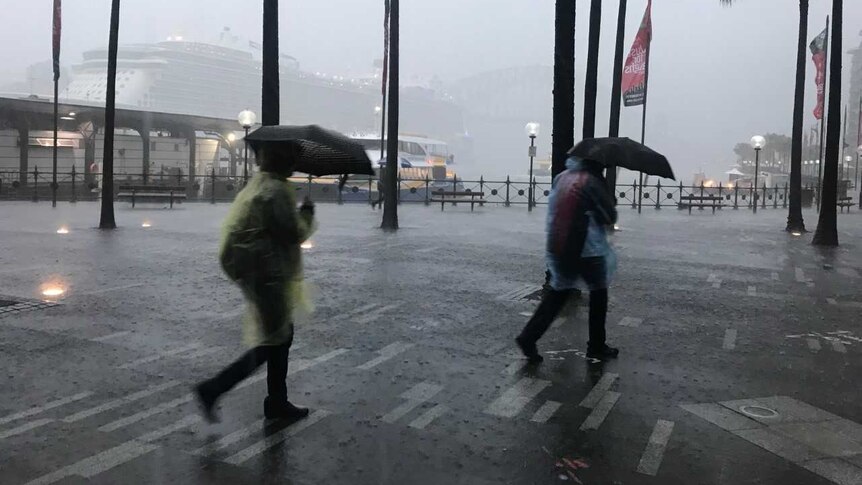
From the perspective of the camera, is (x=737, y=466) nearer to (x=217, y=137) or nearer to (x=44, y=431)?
(x=44, y=431)

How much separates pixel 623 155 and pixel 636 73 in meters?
16.1

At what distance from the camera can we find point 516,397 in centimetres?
506

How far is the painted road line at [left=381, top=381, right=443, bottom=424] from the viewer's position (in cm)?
463

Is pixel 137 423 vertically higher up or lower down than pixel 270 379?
lower down

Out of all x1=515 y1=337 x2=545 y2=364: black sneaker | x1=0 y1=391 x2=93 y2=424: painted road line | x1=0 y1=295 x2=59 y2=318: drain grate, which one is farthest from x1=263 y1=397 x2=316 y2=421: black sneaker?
x1=0 y1=295 x2=59 y2=318: drain grate

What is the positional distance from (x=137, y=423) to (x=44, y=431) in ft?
1.63

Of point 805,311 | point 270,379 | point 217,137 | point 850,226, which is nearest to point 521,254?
point 805,311

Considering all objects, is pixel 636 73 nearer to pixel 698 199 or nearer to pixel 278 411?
pixel 698 199

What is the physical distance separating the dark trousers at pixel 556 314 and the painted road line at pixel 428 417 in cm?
132

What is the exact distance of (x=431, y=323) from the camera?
289 inches

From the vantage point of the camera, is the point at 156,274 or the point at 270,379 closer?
the point at 270,379

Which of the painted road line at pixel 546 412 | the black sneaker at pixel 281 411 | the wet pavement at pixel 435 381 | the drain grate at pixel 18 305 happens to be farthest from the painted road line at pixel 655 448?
the drain grate at pixel 18 305

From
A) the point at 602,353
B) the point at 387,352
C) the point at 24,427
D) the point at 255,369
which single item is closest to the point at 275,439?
the point at 255,369

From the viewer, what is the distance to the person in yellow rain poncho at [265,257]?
4.17m
